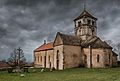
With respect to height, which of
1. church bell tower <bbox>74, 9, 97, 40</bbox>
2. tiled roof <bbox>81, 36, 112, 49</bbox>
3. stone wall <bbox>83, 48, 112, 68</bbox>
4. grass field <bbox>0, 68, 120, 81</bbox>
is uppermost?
church bell tower <bbox>74, 9, 97, 40</bbox>

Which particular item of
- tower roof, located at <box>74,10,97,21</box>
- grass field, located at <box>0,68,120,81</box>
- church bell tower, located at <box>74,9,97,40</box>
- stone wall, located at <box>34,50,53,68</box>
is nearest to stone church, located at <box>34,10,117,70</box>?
church bell tower, located at <box>74,9,97,40</box>

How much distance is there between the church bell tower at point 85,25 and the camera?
55.3m

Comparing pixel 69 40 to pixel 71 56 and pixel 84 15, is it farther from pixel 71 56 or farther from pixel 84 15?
pixel 84 15

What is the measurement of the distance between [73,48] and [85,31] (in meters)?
8.16

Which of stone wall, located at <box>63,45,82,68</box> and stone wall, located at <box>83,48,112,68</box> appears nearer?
stone wall, located at <box>63,45,82,68</box>

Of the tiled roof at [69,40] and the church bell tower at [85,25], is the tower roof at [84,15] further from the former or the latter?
the tiled roof at [69,40]

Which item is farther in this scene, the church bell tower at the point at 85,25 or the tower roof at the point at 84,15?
the tower roof at the point at 84,15

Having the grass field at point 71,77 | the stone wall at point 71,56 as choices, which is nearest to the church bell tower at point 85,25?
the stone wall at point 71,56

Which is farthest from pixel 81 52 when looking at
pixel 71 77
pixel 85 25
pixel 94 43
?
pixel 71 77

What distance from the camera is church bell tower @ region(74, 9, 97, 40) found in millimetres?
55319

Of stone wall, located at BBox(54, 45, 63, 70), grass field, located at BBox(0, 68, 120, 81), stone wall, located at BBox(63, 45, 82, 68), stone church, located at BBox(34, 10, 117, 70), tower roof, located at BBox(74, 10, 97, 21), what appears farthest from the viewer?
tower roof, located at BBox(74, 10, 97, 21)

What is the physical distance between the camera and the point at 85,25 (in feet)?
182

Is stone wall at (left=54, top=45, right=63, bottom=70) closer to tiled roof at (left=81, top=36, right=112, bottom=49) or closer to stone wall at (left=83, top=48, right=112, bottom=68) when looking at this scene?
tiled roof at (left=81, top=36, right=112, bottom=49)

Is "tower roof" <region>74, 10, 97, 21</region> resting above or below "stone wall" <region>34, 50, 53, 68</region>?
above
